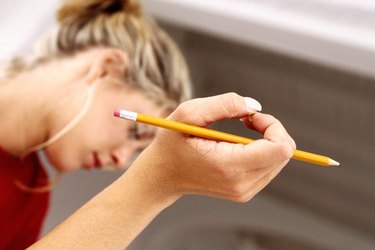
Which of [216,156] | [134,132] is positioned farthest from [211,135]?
[134,132]

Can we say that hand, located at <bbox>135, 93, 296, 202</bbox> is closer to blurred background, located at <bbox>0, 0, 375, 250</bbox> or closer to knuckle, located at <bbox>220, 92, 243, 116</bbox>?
knuckle, located at <bbox>220, 92, 243, 116</bbox>

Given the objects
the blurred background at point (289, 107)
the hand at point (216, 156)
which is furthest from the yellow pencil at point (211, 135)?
the blurred background at point (289, 107)

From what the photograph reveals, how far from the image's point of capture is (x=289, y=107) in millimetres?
536

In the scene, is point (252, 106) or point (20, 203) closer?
point (252, 106)

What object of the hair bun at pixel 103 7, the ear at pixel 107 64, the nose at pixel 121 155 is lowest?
the nose at pixel 121 155

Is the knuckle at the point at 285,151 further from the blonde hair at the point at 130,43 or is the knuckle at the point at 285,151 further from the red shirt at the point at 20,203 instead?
the red shirt at the point at 20,203

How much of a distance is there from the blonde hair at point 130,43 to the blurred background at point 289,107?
1.7 inches

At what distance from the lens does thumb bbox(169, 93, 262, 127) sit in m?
0.27

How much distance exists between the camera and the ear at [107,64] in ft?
1.61

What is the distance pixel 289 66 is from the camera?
52 centimetres

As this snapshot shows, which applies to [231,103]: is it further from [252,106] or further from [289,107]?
[289,107]

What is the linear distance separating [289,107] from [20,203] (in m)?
0.35

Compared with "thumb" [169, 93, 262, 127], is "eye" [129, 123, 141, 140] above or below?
below

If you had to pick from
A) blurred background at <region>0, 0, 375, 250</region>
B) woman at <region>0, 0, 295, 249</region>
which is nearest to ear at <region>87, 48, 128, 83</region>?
woman at <region>0, 0, 295, 249</region>
